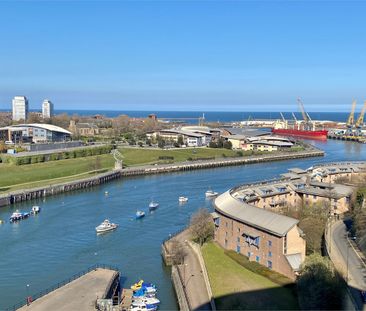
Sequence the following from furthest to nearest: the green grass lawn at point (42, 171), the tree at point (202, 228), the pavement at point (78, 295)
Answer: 1. the green grass lawn at point (42, 171)
2. the tree at point (202, 228)
3. the pavement at point (78, 295)

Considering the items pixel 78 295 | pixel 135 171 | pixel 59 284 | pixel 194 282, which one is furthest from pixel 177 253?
pixel 135 171

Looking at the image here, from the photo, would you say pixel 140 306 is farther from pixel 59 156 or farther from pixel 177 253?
pixel 59 156

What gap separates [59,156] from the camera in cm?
3566

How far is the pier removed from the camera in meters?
A: 11.0

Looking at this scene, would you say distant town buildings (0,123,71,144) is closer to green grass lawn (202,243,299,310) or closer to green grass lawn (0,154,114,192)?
green grass lawn (0,154,114,192)

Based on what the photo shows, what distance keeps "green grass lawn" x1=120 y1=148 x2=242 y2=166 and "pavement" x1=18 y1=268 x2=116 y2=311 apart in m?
23.4

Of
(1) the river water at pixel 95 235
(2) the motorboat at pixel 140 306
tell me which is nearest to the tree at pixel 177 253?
(1) the river water at pixel 95 235

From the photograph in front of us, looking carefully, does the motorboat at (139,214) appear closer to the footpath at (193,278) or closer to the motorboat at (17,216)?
the footpath at (193,278)

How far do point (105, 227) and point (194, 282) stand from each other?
266 inches

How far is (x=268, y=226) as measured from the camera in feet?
44.0

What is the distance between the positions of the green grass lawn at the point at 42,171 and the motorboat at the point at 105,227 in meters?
9.49

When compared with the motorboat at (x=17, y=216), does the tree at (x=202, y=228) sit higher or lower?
higher

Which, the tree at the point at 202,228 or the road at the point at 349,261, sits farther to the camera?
the tree at the point at 202,228

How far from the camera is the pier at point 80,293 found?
1098 cm
